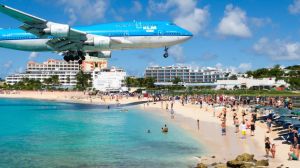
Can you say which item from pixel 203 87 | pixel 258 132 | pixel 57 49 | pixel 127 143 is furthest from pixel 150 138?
pixel 203 87

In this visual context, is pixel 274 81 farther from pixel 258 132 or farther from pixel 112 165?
pixel 112 165

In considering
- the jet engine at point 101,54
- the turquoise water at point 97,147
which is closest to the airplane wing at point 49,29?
the jet engine at point 101,54

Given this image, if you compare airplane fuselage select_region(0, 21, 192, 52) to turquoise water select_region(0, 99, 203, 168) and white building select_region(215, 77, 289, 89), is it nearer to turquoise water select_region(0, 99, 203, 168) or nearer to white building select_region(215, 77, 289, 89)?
turquoise water select_region(0, 99, 203, 168)

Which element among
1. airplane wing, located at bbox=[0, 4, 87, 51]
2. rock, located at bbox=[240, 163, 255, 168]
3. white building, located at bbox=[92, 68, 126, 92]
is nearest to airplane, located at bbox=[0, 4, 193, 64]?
airplane wing, located at bbox=[0, 4, 87, 51]

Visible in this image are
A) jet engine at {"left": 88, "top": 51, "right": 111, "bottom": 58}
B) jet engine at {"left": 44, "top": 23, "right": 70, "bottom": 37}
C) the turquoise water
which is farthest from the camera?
jet engine at {"left": 88, "top": 51, "right": 111, "bottom": 58}

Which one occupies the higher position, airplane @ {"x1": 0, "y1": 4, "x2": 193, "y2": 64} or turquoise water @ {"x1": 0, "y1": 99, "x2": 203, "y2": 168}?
airplane @ {"x1": 0, "y1": 4, "x2": 193, "y2": 64}

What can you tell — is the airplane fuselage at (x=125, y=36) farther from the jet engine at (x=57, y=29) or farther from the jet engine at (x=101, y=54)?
the jet engine at (x=57, y=29)

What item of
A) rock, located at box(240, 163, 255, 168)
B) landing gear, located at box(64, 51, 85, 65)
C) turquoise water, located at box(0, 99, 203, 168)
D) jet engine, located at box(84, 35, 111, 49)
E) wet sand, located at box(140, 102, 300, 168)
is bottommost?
turquoise water, located at box(0, 99, 203, 168)
